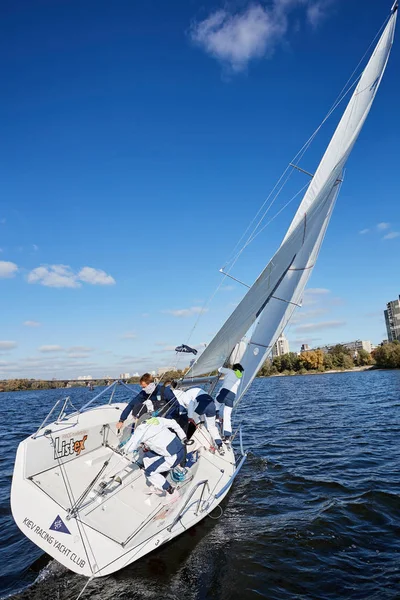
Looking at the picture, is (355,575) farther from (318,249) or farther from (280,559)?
(318,249)

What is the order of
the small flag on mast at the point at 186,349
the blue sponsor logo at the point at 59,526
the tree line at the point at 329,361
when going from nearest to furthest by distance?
the blue sponsor logo at the point at 59,526, the small flag on mast at the point at 186,349, the tree line at the point at 329,361

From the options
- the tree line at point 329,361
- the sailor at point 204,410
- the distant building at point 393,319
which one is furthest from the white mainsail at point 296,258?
the distant building at point 393,319

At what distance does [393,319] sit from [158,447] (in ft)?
504

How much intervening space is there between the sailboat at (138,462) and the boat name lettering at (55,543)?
12 millimetres

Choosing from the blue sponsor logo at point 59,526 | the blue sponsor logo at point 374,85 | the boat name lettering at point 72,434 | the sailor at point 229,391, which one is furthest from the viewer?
the blue sponsor logo at point 374,85

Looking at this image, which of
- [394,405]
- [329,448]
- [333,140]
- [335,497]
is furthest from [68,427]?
[394,405]

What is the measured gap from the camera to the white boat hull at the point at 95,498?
16.5 ft

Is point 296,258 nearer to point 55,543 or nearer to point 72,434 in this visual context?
point 72,434

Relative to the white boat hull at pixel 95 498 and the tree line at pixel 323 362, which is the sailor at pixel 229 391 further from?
the tree line at pixel 323 362

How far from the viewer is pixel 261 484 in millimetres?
9508

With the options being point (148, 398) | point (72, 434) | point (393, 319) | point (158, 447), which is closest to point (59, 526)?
point (158, 447)

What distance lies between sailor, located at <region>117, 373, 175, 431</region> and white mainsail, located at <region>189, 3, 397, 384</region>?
1.54 m

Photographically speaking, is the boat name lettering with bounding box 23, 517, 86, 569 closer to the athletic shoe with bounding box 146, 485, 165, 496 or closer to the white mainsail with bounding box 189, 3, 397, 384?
the athletic shoe with bounding box 146, 485, 165, 496

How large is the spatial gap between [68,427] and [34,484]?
1779mm
